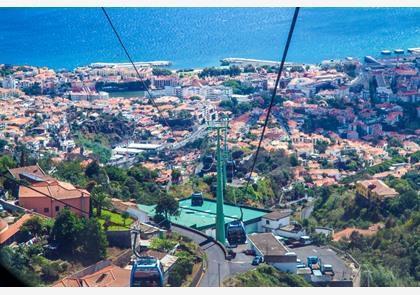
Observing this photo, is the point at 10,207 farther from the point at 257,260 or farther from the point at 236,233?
A: the point at 257,260

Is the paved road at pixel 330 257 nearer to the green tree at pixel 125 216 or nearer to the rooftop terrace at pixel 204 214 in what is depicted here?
the rooftop terrace at pixel 204 214

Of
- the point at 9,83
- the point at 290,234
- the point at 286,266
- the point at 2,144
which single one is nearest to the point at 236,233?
the point at 286,266

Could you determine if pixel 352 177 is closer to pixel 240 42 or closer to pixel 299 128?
pixel 299 128

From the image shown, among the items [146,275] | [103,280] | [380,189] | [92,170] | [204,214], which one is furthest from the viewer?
[380,189]

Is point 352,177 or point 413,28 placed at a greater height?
point 413,28

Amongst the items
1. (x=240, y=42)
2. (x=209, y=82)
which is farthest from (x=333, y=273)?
(x=240, y=42)

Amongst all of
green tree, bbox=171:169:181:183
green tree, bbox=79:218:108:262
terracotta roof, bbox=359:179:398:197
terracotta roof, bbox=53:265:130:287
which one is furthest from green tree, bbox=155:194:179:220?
green tree, bbox=171:169:181:183
